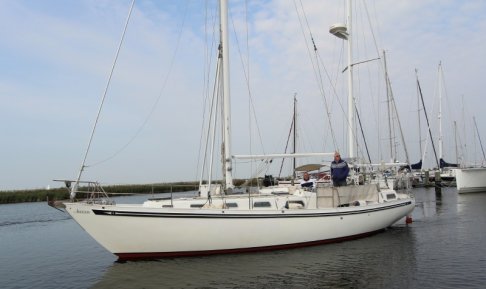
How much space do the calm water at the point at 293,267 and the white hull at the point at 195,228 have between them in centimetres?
40

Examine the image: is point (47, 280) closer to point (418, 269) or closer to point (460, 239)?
point (418, 269)

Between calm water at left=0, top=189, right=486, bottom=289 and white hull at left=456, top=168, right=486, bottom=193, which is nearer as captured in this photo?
calm water at left=0, top=189, right=486, bottom=289

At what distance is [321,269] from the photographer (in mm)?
12516

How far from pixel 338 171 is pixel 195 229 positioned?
23.0 feet

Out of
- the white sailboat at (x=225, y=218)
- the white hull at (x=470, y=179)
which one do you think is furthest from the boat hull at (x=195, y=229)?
the white hull at (x=470, y=179)

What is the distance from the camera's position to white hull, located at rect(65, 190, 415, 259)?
13.1 meters

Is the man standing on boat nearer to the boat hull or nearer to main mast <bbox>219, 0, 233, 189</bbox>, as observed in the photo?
the boat hull

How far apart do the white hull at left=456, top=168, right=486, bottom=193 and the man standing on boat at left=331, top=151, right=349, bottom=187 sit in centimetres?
3197

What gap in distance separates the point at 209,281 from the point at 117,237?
3.77m

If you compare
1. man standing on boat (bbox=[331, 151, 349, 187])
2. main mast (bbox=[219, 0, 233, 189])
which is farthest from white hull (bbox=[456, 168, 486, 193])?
main mast (bbox=[219, 0, 233, 189])

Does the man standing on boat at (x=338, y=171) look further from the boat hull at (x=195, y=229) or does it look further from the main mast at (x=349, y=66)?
the main mast at (x=349, y=66)

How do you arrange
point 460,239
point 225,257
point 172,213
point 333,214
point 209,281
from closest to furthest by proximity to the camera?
point 209,281, point 172,213, point 225,257, point 333,214, point 460,239

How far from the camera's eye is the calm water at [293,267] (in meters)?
11.3

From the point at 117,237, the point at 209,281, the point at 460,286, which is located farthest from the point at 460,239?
the point at 117,237
